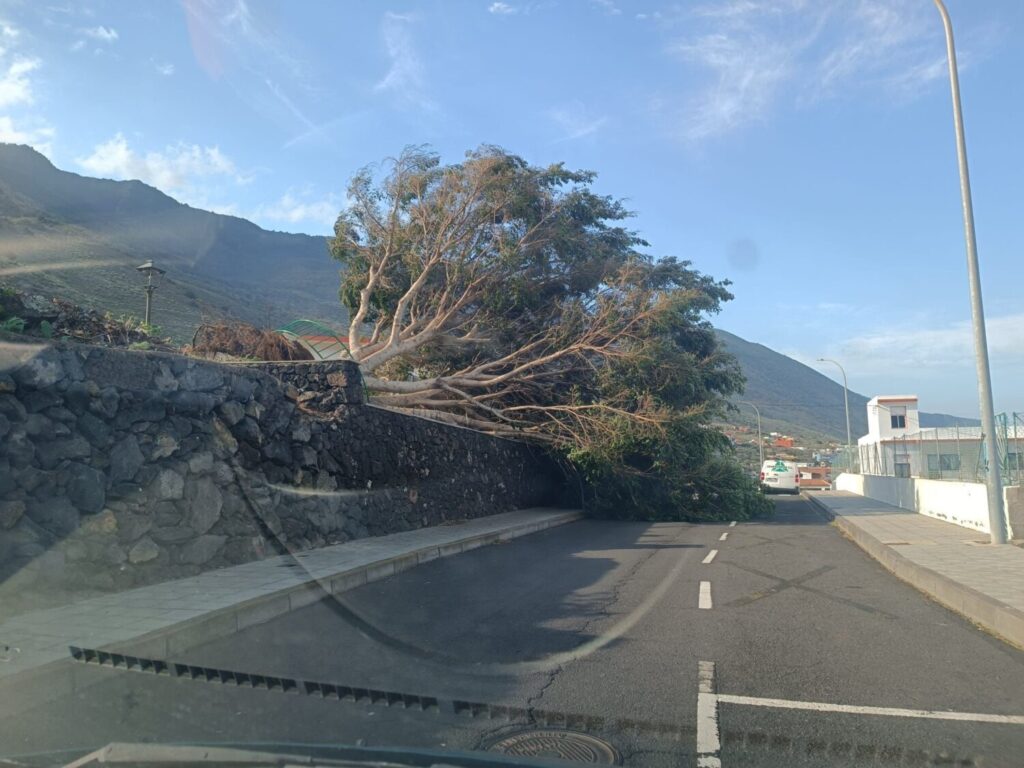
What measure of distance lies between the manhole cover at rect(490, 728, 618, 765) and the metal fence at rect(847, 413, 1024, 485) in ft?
41.3

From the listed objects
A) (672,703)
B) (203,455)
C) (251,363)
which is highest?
(251,363)

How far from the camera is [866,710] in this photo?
528 cm

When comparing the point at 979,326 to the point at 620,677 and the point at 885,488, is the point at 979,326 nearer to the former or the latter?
the point at 620,677

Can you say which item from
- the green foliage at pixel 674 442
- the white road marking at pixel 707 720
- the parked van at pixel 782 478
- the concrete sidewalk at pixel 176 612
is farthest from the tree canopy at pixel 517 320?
the parked van at pixel 782 478

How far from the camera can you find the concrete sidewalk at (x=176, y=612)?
5.75 meters

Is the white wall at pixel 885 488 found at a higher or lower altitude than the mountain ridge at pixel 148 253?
lower

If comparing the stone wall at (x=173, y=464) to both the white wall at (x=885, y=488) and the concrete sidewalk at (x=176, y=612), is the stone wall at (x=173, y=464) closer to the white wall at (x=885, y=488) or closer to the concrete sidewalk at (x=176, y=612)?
the concrete sidewalk at (x=176, y=612)

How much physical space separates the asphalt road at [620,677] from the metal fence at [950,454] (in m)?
6.03

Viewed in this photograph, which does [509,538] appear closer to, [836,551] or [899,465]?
[836,551]

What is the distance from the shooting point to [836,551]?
15.3 m

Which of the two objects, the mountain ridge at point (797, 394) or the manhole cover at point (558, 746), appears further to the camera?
the mountain ridge at point (797, 394)

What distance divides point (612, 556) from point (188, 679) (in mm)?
9152

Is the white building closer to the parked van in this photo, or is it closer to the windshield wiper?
the parked van

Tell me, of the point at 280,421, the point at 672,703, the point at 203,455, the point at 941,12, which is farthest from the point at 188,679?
the point at 941,12
